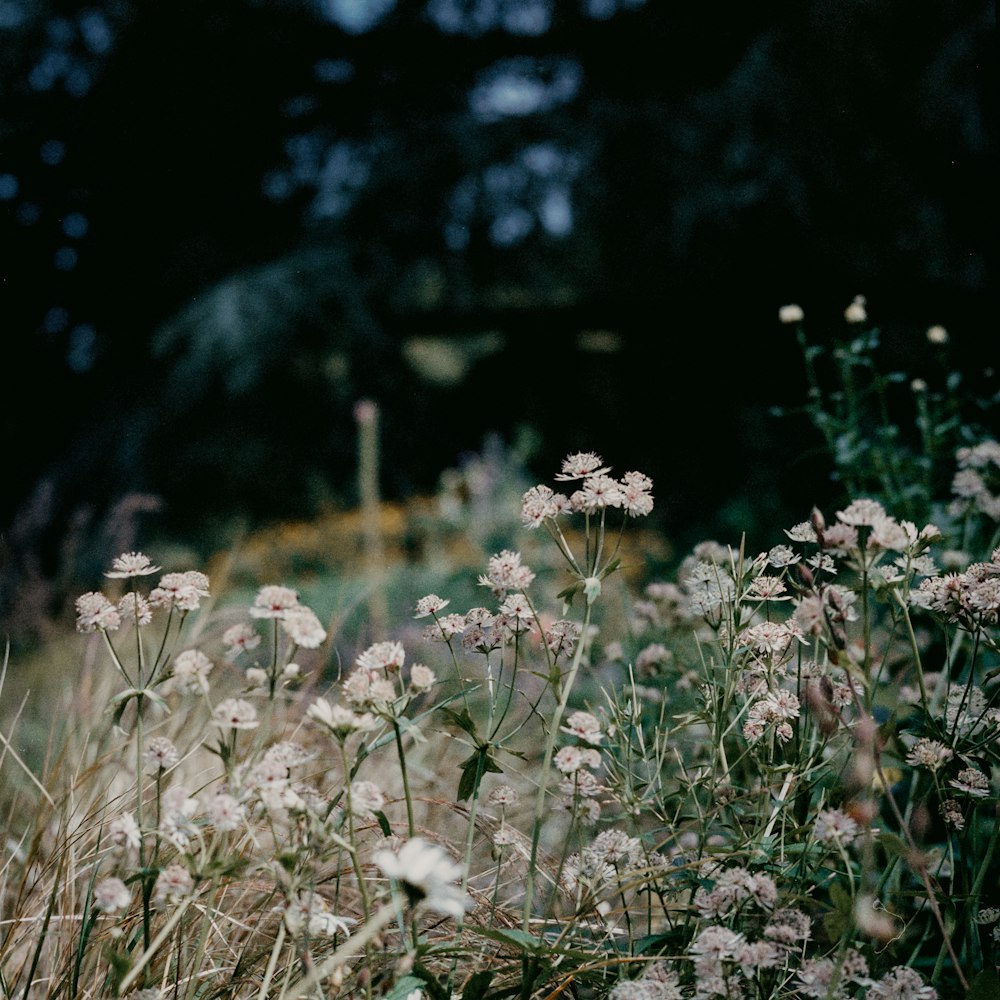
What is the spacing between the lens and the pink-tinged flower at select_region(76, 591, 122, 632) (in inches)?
28.9

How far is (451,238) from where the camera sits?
5.55 meters

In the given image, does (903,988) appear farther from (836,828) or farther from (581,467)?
(581,467)

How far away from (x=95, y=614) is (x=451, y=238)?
5118 mm

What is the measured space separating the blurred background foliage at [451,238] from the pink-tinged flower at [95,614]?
3.06 metres

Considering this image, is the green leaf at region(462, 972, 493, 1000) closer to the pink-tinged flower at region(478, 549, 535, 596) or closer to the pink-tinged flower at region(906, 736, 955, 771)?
the pink-tinged flower at region(478, 549, 535, 596)

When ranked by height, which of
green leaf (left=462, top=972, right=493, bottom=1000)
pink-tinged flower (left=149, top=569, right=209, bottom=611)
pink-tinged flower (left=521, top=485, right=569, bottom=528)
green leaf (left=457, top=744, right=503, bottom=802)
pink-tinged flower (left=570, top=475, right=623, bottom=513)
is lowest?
green leaf (left=462, top=972, right=493, bottom=1000)

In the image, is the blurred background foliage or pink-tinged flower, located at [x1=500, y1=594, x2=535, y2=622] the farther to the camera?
the blurred background foliage

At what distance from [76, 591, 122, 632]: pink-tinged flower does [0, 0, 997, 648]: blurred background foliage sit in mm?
3061

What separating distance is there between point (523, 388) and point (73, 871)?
5.50 m

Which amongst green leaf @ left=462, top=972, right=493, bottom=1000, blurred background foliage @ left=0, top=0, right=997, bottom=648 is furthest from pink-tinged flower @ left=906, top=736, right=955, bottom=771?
blurred background foliage @ left=0, top=0, right=997, bottom=648

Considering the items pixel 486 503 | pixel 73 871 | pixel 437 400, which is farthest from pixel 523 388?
pixel 73 871

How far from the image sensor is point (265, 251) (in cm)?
641

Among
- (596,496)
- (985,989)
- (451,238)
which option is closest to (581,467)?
(596,496)

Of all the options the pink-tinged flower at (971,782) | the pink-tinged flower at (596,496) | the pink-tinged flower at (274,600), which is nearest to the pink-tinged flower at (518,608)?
the pink-tinged flower at (596,496)
